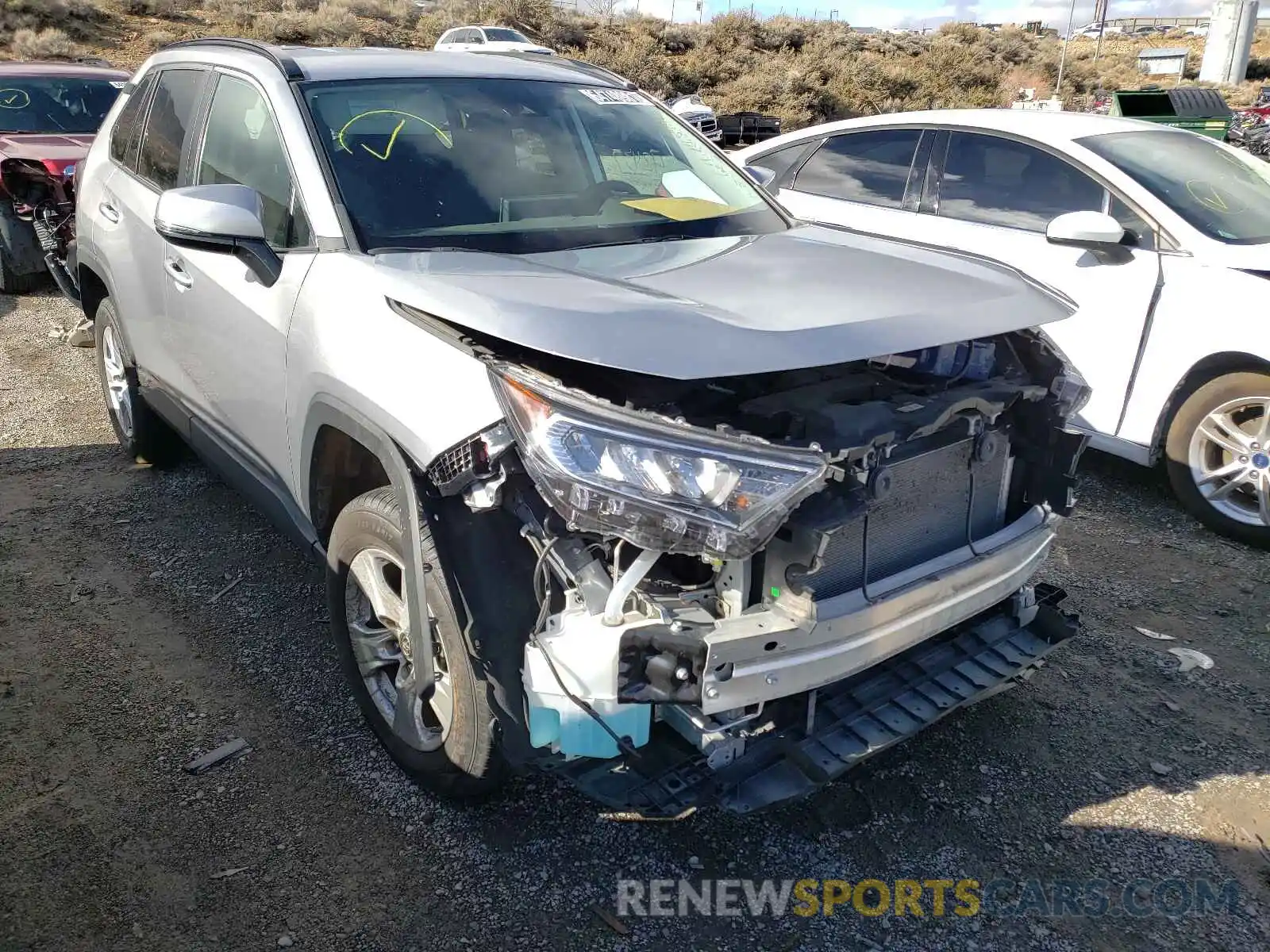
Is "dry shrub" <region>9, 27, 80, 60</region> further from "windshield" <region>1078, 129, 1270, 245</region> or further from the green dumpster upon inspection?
"windshield" <region>1078, 129, 1270, 245</region>

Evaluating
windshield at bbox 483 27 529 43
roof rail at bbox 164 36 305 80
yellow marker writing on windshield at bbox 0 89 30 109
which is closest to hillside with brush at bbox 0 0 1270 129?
windshield at bbox 483 27 529 43

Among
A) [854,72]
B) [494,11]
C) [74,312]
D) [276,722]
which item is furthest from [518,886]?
[494,11]

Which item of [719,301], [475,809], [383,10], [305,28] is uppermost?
[383,10]

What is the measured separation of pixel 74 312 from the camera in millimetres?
8281

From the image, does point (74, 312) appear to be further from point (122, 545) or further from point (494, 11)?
point (494, 11)

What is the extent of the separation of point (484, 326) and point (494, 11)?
3409 cm

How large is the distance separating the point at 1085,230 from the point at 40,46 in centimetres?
2602

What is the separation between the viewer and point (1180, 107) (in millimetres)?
11164

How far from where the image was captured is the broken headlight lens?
203 cm

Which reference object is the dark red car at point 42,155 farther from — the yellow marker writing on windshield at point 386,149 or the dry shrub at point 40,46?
the dry shrub at point 40,46

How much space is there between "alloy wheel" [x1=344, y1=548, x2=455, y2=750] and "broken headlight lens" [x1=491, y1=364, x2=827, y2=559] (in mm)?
670

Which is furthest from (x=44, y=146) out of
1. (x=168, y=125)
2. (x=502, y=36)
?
(x=502, y=36)

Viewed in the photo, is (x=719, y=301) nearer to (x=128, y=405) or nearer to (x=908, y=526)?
(x=908, y=526)

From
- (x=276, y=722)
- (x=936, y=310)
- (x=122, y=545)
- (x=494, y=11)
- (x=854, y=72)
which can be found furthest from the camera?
(x=494, y=11)
